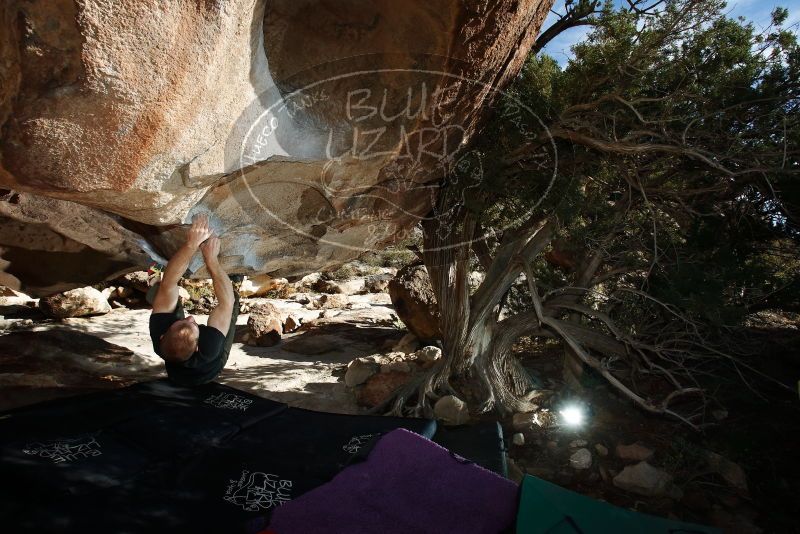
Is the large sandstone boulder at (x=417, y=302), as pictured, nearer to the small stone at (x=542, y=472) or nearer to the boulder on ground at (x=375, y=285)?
the small stone at (x=542, y=472)

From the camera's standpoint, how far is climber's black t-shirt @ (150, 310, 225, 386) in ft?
9.23

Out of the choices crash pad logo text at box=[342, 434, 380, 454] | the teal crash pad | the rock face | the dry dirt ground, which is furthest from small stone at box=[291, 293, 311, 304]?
the teal crash pad

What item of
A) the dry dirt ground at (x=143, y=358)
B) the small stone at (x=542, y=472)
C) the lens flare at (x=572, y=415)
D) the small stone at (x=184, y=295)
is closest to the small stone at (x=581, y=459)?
the small stone at (x=542, y=472)

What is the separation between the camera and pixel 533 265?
563cm

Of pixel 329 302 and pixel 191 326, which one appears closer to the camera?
pixel 191 326

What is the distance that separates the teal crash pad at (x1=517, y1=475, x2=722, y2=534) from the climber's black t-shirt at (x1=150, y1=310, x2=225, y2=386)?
1.95 metres

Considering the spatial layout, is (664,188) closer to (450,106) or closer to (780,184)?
(780,184)

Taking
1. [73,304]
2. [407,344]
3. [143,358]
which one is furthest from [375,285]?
[143,358]

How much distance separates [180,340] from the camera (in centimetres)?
269

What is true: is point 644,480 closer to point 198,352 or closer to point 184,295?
point 198,352

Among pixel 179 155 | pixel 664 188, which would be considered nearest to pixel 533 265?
pixel 664 188

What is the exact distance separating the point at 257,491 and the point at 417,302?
5.50m

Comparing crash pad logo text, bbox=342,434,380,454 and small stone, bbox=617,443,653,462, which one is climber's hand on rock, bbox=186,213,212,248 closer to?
crash pad logo text, bbox=342,434,380,454

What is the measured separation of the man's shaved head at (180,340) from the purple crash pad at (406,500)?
1171 mm
